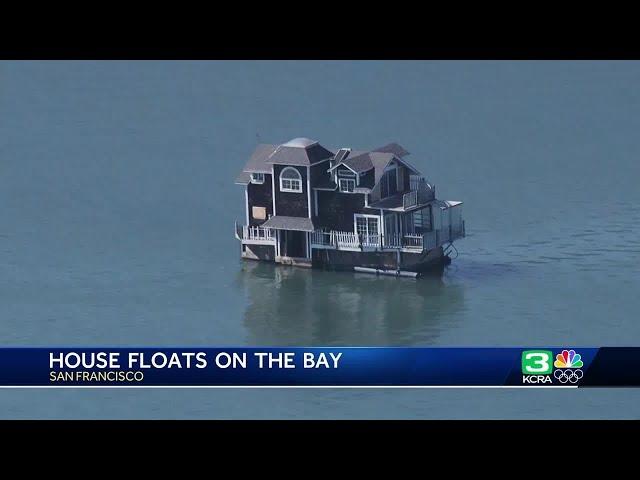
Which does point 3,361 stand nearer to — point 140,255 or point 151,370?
point 151,370

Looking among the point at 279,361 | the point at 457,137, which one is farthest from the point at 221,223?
the point at 279,361

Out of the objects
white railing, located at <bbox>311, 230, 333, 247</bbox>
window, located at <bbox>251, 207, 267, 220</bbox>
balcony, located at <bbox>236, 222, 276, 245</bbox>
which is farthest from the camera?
window, located at <bbox>251, 207, 267, 220</bbox>

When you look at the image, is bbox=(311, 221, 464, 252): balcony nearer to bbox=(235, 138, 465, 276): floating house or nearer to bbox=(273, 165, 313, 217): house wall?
bbox=(235, 138, 465, 276): floating house

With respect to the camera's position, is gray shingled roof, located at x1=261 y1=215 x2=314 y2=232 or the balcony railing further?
gray shingled roof, located at x1=261 y1=215 x2=314 y2=232

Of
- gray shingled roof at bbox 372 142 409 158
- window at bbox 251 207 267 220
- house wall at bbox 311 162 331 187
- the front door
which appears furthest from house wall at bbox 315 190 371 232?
window at bbox 251 207 267 220

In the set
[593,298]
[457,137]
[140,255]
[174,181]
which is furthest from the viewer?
[457,137]

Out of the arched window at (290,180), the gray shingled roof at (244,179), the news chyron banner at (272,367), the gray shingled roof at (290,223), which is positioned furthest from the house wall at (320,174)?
the news chyron banner at (272,367)

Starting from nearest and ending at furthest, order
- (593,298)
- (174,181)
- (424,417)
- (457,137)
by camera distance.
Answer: (424,417) → (593,298) → (174,181) → (457,137)
